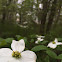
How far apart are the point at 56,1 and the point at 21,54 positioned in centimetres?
135

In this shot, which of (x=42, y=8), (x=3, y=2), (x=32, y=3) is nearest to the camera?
(x=32, y=3)

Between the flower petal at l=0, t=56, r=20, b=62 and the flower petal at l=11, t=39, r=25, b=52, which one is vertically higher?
the flower petal at l=11, t=39, r=25, b=52

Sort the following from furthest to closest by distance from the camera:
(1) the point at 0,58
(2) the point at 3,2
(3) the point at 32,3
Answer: (2) the point at 3,2 < (3) the point at 32,3 < (1) the point at 0,58

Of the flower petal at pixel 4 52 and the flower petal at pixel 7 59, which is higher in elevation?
the flower petal at pixel 4 52

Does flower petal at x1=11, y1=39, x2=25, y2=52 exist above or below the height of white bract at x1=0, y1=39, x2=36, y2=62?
above

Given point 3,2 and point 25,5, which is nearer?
point 25,5

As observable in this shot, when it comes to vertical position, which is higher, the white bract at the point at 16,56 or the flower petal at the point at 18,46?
the flower petal at the point at 18,46

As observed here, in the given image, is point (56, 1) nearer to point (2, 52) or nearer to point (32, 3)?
point (32, 3)

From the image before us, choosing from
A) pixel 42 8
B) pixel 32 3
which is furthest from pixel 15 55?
pixel 42 8

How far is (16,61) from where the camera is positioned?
1.61 ft

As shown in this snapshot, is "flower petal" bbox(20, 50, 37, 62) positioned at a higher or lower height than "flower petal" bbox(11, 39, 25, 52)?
lower

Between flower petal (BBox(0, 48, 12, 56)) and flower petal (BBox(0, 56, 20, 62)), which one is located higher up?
flower petal (BBox(0, 48, 12, 56))

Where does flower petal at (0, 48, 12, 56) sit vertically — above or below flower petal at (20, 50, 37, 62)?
above

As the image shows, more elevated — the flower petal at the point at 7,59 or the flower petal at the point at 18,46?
the flower petal at the point at 18,46
